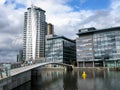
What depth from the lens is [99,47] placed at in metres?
140

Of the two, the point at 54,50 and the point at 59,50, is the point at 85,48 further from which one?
the point at 54,50

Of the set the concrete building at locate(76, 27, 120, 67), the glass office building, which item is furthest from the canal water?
the glass office building

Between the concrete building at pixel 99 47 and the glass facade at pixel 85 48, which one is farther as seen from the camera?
the glass facade at pixel 85 48

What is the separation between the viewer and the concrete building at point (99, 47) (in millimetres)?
132500

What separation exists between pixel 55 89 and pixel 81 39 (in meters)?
110

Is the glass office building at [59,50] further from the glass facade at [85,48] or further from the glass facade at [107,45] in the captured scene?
the glass facade at [107,45]

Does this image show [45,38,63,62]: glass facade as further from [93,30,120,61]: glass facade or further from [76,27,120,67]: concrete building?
[93,30,120,61]: glass facade

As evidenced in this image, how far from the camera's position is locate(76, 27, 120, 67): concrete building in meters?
132

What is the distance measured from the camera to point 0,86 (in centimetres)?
3161

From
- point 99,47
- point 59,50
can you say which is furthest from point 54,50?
point 99,47

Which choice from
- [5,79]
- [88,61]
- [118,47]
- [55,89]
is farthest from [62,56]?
[5,79]

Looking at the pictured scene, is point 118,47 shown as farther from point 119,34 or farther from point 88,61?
point 88,61

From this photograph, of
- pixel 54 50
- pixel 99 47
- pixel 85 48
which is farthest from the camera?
pixel 54 50

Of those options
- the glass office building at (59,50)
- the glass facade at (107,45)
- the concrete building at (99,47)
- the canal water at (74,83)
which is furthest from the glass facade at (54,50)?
the canal water at (74,83)
